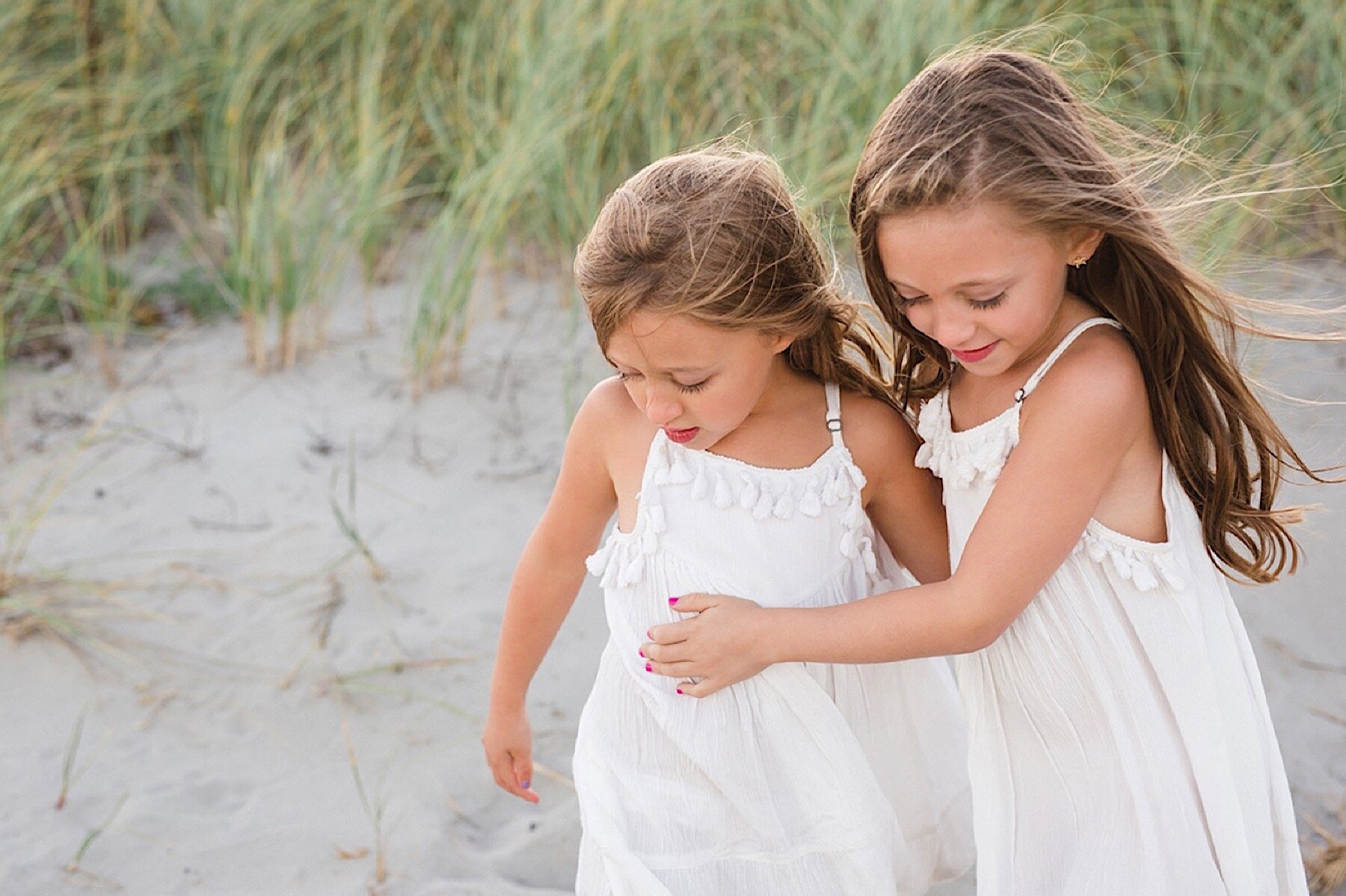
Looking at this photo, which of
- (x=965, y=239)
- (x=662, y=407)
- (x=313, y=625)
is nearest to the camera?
(x=965, y=239)

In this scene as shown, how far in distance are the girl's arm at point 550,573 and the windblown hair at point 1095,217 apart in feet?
1.44

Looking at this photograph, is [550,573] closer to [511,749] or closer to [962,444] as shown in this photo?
[511,749]

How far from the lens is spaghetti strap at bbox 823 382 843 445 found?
70.2 inches

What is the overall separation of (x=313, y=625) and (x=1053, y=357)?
6.15 ft

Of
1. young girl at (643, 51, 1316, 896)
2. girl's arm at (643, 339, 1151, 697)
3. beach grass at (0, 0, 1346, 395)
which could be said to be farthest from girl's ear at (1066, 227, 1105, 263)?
beach grass at (0, 0, 1346, 395)

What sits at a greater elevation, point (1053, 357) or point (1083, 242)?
point (1083, 242)

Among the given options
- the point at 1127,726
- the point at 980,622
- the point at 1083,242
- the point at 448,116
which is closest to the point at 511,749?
the point at 980,622

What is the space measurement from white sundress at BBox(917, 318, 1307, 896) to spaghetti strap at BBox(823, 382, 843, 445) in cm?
14

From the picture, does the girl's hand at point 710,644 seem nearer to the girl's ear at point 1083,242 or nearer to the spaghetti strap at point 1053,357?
the spaghetti strap at point 1053,357

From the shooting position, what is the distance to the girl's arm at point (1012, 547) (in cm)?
160

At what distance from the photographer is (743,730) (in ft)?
5.83

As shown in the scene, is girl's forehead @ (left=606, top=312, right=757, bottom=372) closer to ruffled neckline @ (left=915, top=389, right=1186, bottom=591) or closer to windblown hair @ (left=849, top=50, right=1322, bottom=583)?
windblown hair @ (left=849, top=50, right=1322, bottom=583)

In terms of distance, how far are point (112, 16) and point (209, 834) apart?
3439mm

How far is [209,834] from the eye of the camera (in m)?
2.42
